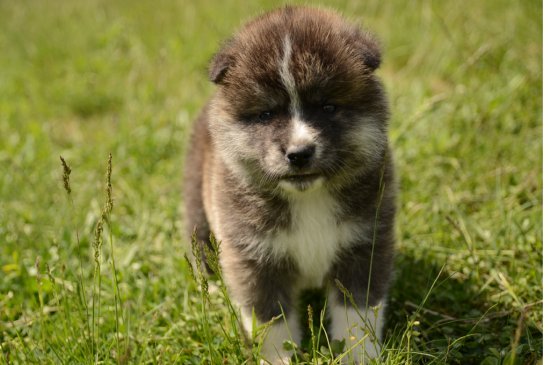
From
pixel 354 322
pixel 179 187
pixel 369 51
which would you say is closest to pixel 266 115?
pixel 369 51

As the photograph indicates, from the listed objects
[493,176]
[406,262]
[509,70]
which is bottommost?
[406,262]

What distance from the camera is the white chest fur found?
3111 millimetres

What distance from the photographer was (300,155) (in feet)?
9.07

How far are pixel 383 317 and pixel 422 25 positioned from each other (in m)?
4.27

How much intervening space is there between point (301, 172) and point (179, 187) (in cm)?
251

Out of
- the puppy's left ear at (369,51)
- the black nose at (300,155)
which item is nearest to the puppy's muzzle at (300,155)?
the black nose at (300,155)

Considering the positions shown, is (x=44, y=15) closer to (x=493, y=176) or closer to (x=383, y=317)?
(x=493, y=176)

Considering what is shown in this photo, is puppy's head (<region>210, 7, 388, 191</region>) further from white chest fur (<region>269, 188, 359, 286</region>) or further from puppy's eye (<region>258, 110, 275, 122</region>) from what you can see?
white chest fur (<region>269, 188, 359, 286</region>)

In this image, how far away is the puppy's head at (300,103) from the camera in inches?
111

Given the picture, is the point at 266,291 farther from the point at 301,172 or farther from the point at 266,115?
the point at 266,115

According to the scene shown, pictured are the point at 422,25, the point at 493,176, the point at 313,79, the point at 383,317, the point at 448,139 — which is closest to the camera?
the point at 313,79

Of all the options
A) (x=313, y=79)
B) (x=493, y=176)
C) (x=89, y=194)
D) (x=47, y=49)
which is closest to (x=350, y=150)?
(x=313, y=79)

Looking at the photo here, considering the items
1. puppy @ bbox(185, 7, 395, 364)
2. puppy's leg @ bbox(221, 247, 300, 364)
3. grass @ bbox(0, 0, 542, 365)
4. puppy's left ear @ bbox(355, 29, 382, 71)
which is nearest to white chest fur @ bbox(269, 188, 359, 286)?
puppy @ bbox(185, 7, 395, 364)

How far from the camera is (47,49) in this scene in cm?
793
